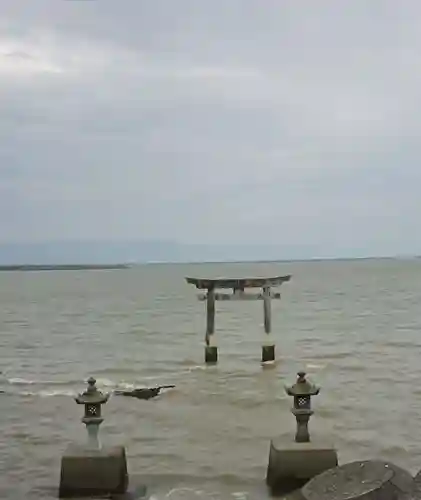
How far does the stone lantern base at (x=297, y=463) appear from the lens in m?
10.1

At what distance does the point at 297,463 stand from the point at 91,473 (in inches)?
104

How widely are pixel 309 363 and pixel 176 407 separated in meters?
10.2

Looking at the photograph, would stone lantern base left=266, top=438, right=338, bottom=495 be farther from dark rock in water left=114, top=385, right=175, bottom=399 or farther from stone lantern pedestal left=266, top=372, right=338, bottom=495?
dark rock in water left=114, top=385, right=175, bottom=399

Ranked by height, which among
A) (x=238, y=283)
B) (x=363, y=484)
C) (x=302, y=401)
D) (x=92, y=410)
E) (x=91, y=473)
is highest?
(x=238, y=283)

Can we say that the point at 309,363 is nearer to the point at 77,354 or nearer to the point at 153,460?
the point at 77,354

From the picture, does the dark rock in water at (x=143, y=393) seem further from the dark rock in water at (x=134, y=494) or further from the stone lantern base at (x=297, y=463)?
the stone lantern base at (x=297, y=463)

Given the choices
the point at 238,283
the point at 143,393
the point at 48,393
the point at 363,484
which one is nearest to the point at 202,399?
the point at 143,393

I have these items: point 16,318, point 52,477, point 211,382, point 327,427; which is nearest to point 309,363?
point 211,382

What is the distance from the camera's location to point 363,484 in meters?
8.30

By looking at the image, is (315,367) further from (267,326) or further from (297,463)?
(297,463)

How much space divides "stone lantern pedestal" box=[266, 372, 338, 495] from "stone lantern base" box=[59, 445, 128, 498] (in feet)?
6.73

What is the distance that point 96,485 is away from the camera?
391 inches

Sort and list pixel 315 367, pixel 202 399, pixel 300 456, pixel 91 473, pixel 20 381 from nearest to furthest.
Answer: pixel 91 473 < pixel 300 456 < pixel 202 399 < pixel 20 381 < pixel 315 367

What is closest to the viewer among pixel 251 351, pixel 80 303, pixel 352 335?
pixel 251 351
